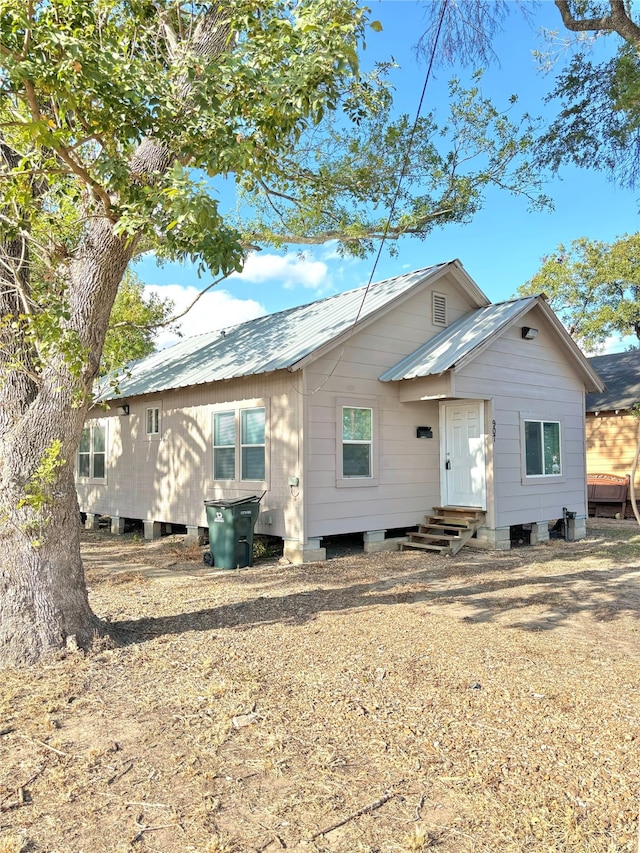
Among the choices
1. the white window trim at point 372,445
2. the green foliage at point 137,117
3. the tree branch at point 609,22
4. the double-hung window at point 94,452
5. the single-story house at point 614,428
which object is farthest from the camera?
the single-story house at point 614,428

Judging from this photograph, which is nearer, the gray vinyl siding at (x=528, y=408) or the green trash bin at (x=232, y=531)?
the green trash bin at (x=232, y=531)

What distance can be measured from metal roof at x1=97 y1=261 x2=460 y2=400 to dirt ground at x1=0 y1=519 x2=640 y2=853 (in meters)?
4.58

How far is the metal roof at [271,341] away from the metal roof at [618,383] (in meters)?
7.68

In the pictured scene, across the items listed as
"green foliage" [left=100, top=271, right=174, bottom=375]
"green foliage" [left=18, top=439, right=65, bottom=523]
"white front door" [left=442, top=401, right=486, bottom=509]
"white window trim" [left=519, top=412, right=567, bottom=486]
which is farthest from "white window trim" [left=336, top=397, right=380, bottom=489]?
"green foliage" [left=100, top=271, right=174, bottom=375]

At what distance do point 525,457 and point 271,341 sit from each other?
538cm

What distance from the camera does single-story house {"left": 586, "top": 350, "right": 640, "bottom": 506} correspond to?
58.3ft

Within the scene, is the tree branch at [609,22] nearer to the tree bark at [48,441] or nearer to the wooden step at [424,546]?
the tree bark at [48,441]

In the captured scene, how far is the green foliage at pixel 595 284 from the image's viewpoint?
86.0 feet

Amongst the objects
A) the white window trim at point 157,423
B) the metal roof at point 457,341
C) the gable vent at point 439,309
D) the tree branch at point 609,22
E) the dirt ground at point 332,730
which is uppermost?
the tree branch at point 609,22

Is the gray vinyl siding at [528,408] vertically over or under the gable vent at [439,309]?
under

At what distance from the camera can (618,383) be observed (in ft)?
63.4

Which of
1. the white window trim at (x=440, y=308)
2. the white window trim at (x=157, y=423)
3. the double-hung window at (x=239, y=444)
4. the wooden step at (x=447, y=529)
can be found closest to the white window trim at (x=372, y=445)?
the double-hung window at (x=239, y=444)

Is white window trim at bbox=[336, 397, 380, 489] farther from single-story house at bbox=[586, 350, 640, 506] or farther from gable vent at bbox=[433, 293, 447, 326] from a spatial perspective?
single-story house at bbox=[586, 350, 640, 506]

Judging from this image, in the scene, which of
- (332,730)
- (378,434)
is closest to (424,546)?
(378,434)
